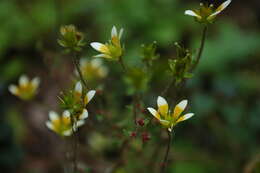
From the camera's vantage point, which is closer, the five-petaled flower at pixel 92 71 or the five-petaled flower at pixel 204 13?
the five-petaled flower at pixel 204 13

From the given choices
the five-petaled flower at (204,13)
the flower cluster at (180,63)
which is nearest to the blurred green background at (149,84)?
the flower cluster at (180,63)

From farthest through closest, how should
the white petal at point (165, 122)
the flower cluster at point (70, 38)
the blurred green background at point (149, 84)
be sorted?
the blurred green background at point (149, 84) < the flower cluster at point (70, 38) < the white petal at point (165, 122)

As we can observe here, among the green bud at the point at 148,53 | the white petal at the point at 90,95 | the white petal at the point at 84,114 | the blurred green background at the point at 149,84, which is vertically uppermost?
the green bud at the point at 148,53

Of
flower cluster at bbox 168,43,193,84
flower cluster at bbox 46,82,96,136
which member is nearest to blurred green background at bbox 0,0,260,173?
flower cluster at bbox 46,82,96,136

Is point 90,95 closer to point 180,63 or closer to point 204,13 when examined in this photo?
point 180,63

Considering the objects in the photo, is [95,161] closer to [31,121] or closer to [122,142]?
[31,121]

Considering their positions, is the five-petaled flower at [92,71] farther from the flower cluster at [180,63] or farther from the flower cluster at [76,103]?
the flower cluster at [180,63]

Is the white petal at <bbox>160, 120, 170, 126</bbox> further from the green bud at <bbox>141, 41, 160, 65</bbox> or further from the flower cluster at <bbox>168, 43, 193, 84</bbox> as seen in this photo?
the green bud at <bbox>141, 41, 160, 65</bbox>

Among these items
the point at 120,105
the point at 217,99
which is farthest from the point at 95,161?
the point at 217,99

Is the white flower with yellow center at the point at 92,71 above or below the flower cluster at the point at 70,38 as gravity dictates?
below
